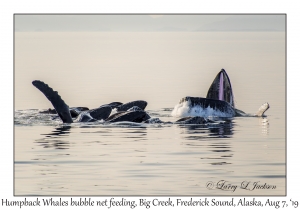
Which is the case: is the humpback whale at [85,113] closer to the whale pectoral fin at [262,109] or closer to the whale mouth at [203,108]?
the whale mouth at [203,108]

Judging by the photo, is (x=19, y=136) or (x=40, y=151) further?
(x=19, y=136)

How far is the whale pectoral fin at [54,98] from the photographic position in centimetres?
2936

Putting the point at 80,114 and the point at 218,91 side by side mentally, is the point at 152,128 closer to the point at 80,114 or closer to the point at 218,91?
the point at 80,114

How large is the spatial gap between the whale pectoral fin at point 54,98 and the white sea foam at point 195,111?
430 centimetres

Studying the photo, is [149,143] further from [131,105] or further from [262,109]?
[262,109]

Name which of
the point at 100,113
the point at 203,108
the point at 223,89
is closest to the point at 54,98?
the point at 100,113

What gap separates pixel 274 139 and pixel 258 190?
632 cm


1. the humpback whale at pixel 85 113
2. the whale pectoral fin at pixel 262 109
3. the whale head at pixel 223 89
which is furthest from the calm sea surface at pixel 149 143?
the whale head at pixel 223 89

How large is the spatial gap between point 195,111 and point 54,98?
520 centimetres

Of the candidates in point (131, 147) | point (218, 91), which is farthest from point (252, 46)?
point (131, 147)

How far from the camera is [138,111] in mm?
30188

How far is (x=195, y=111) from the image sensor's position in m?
32.1

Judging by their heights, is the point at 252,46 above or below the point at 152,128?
above

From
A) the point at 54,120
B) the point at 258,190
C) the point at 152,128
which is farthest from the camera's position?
the point at 54,120
